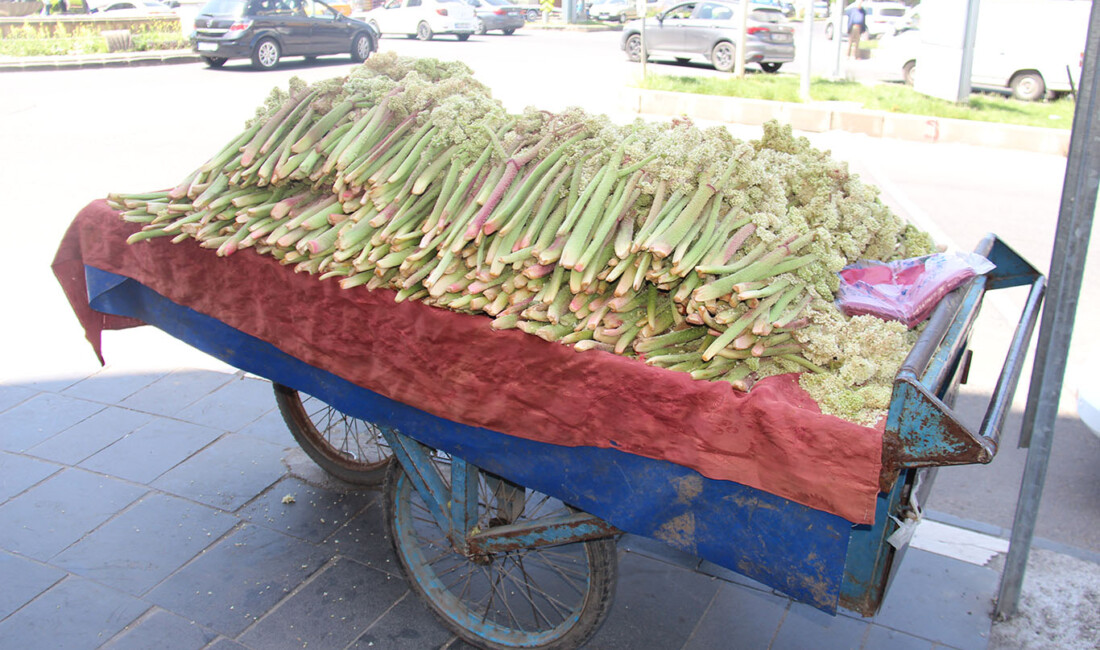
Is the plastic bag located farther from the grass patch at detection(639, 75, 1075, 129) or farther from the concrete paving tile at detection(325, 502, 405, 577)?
the grass patch at detection(639, 75, 1075, 129)

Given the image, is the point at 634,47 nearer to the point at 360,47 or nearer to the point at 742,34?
the point at 742,34

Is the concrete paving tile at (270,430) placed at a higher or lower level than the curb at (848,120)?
lower

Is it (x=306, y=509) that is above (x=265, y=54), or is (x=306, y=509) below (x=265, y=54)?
below

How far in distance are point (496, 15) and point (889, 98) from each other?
15038mm

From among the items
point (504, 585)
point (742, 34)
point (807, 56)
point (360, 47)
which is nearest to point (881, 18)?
point (742, 34)

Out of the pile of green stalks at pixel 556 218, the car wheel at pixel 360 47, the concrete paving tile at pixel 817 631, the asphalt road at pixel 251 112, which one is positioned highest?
the car wheel at pixel 360 47

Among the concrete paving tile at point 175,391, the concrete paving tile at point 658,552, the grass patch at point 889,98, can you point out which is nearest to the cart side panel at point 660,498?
the concrete paving tile at point 658,552

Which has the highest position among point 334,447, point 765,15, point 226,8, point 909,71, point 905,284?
point 226,8

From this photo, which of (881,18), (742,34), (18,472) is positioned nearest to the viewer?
(18,472)

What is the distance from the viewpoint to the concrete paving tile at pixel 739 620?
A: 3020 mm

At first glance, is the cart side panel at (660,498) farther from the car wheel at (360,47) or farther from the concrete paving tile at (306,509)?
the car wheel at (360,47)

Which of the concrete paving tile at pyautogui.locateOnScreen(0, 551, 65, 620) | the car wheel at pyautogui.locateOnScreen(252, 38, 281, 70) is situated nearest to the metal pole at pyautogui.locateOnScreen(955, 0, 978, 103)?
the concrete paving tile at pyautogui.locateOnScreen(0, 551, 65, 620)

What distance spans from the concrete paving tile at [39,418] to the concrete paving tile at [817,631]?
3639mm

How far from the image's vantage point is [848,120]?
10.8 metres
